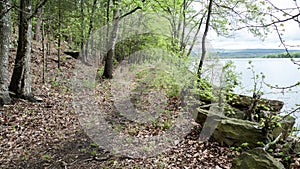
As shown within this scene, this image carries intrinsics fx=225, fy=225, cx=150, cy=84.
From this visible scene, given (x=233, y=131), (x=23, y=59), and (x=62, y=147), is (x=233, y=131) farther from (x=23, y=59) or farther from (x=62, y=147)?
(x=23, y=59)

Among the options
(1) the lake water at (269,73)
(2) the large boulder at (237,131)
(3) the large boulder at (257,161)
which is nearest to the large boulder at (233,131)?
(2) the large boulder at (237,131)

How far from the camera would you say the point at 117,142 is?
499cm

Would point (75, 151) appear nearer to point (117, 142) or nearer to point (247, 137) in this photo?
point (117, 142)

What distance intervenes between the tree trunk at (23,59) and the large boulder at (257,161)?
6.19 m

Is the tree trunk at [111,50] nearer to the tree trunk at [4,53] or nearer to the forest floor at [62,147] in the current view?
the forest floor at [62,147]

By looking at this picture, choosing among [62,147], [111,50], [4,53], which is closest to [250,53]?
[62,147]

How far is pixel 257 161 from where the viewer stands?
10.3 ft

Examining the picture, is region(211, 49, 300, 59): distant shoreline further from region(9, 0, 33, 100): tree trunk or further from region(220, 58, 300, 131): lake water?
region(9, 0, 33, 100): tree trunk

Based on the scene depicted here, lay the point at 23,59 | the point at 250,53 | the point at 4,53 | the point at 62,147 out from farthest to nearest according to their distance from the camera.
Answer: the point at 23,59 → the point at 4,53 → the point at 250,53 → the point at 62,147

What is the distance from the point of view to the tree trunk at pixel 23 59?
6383 millimetres

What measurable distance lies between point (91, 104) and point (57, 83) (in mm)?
2561

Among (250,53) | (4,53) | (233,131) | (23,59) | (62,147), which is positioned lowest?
(62,147)

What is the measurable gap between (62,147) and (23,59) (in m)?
3.33

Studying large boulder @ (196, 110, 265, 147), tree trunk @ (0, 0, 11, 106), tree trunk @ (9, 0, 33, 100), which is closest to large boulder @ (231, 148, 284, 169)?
large boulder @ (196, 110, 265, 147)
